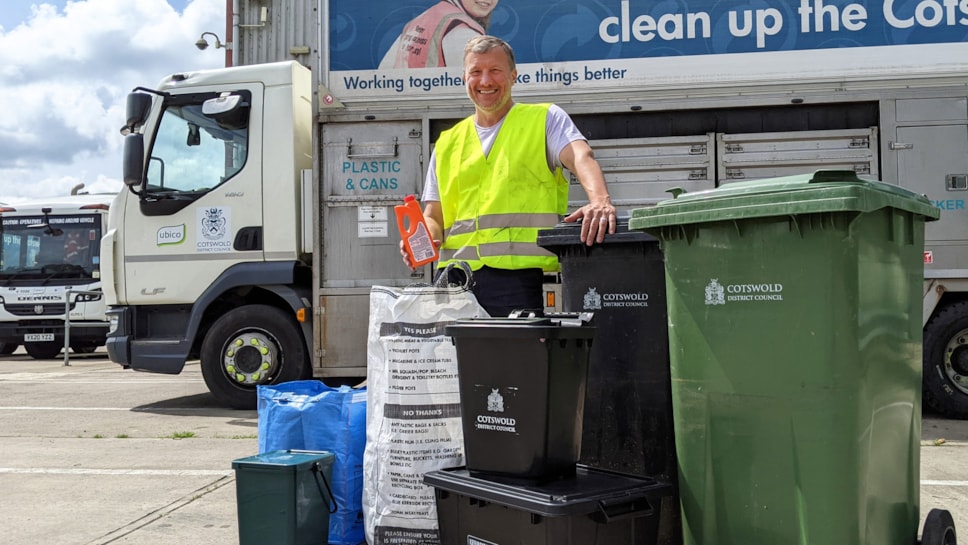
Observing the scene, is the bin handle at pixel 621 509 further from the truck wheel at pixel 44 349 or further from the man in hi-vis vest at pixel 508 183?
the truck wheel at pixel 44 349

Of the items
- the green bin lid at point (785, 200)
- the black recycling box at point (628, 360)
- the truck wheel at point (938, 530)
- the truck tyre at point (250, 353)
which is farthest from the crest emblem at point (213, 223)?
the truck wheel at point (938, 530)

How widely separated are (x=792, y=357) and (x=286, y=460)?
6.07 feet

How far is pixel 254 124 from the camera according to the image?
7109mm

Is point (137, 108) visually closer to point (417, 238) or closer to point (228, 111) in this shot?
point (228, 111)

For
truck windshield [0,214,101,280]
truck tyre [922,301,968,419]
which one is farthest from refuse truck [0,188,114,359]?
truck tyre [922,301,968,419]

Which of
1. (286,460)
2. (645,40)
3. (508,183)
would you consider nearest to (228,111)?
(645,40)

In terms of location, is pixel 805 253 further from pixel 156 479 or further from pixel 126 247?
pixel 126 247

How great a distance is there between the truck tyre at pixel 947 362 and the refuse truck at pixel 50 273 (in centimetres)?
1236

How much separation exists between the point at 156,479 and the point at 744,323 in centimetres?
355

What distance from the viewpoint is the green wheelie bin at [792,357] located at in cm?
240

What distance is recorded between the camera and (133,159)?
7.13 metres

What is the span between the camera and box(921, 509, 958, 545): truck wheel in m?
2.70

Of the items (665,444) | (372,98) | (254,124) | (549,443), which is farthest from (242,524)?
(254,124)

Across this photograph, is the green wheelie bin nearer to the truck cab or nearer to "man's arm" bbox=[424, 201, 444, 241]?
"man's arm" bbox=[424, 201, 444, 241]
